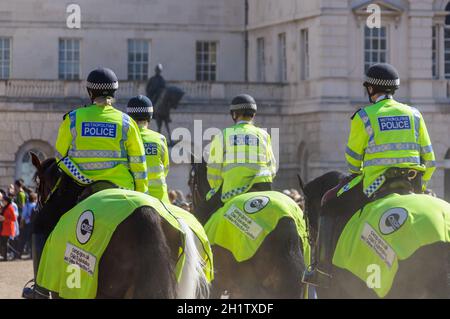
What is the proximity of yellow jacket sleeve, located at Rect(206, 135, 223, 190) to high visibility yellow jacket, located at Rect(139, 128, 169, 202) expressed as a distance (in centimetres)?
53

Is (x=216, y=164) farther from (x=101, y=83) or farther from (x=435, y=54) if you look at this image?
(x=435, y=54)

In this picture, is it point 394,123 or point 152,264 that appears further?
point 394,123

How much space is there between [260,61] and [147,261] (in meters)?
43.0

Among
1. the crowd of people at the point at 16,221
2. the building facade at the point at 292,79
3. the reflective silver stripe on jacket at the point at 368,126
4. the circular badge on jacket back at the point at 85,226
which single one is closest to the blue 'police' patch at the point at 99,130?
the circular badge on jacket back at the point at 85,226

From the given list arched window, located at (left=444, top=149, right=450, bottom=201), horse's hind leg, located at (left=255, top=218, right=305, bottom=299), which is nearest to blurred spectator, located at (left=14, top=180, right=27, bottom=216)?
arched window, located at (left=444, top=149, right=450, bottom=201)

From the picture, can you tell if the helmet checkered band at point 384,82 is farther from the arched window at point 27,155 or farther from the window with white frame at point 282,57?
the window with white frame at point 282,57

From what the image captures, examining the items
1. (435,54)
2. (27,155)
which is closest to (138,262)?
(27,155)

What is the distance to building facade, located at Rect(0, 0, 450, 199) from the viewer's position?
48188 millimetres

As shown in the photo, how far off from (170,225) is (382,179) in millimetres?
2526

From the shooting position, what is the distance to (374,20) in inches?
1893

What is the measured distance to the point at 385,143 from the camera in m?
13.5

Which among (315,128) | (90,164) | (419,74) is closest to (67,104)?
(315,128)

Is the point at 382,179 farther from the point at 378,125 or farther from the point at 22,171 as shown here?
the point at 22,171

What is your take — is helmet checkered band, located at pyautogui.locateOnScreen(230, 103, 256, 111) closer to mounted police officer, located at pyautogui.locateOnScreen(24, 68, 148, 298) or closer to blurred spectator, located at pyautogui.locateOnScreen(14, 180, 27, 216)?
mounted police officer, located at pyautogui.locateOnScreen(24, 68, 148, 298)
